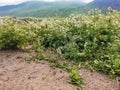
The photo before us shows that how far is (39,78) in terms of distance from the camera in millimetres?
8836

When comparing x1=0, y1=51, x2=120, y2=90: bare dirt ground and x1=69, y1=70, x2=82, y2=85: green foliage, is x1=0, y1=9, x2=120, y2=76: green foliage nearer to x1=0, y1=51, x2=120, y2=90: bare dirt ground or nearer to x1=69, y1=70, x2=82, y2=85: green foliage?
x1=0, y1=51, x2=120, y2=90: bare dirt ground

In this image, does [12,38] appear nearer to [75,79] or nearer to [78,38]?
[78,38]

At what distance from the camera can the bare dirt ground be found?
8414 millimetres

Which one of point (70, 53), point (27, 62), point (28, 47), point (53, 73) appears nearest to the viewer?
point (53, 73)

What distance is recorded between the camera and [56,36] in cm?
1172

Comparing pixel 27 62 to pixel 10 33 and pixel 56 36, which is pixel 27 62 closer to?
pixel 10 33

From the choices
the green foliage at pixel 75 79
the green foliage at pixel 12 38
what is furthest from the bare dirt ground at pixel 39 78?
the green foliage at pixel 12 38

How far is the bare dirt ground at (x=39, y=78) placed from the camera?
27.6 feet

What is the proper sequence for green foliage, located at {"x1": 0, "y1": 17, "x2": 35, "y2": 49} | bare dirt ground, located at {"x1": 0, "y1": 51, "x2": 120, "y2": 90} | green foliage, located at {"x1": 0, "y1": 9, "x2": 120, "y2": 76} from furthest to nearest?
1. green foliage, located at {"x1": 0, "y1": 17, "x2": 35, "y2": 49}
2. green foliage, located at {"x1": 0, "y1": 9, "x2": 120, "y2": 76}
3. bare dirt ground, located at {"x1": 0, "y1": 51, "x2": 120, "y2": 90}

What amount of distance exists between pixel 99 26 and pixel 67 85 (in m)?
3.76

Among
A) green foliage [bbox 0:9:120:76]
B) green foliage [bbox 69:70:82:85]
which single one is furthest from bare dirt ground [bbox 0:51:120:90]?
green foliage [bbox 0:9:120:76]

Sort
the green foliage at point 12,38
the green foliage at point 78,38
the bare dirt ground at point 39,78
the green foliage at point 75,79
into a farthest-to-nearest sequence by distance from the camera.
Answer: the green foliage at point 12,38, the green foliage at point 78,38, the green foliage at point 75,79, the bare dirt ground at point 39,78

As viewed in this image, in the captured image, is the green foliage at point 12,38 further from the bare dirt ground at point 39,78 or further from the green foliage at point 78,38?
the bare dirt ground at point 39,78

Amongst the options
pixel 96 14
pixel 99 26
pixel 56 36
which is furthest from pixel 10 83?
pixel 96 14
